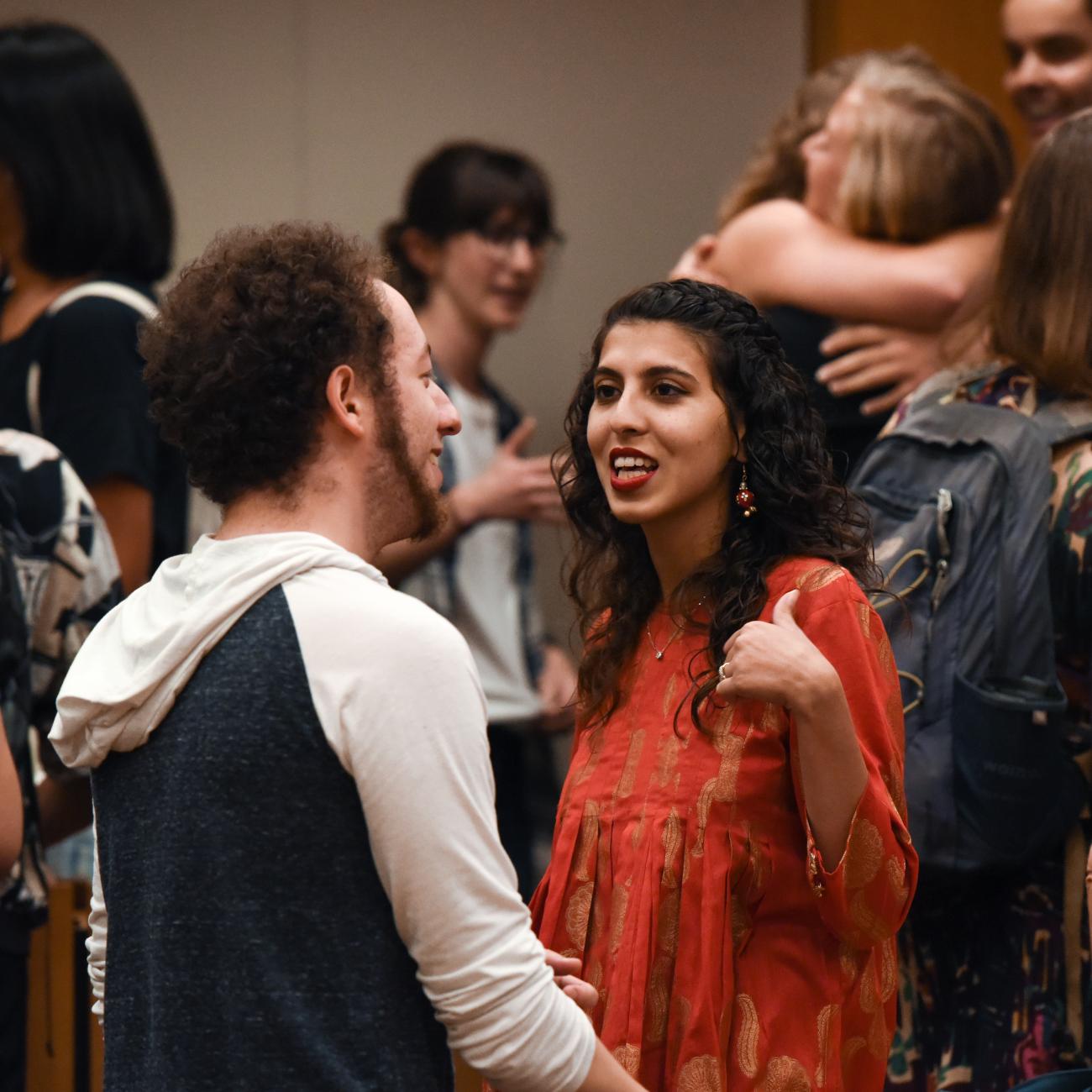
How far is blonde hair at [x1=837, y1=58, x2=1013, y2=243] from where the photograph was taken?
296 cm

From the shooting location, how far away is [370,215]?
15.9ft

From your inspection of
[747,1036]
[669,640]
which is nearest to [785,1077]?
[747,1036]

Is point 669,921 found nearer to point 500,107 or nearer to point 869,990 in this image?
point 869,990

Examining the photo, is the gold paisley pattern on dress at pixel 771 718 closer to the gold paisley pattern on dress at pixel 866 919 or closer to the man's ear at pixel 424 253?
the gold paisley pattern on dress at pixel 866 919

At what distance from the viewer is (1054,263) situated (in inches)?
98.0

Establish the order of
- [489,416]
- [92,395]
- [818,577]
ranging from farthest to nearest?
[489,416] → [92,395] → [818,577]

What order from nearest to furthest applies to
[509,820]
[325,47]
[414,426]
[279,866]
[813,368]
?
[279,866] → [414,426] → [813,368] → [509,820] → [325,47]

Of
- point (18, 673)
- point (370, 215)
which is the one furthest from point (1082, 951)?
point (370, 215)

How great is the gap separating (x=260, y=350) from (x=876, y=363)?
1.52 meters

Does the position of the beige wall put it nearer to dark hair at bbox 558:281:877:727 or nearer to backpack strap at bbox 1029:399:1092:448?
backpack strap at bbox 1029:399:1092:448

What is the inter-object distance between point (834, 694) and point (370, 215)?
10.7ft

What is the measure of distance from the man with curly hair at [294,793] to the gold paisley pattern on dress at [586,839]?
436 millimetres

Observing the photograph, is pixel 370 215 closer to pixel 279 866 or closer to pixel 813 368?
pixel 813 368

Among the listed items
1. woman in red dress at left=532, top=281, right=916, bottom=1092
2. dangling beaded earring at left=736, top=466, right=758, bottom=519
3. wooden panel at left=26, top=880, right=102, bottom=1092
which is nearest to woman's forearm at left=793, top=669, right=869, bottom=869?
woman in red dress at left=532, top=281, right=916, bottom=1092
